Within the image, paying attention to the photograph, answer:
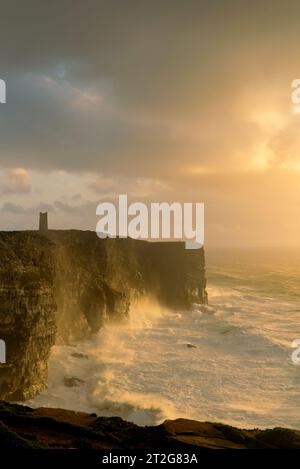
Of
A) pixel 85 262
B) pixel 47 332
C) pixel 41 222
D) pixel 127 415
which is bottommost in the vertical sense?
pixel 127 415

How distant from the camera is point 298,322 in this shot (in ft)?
159

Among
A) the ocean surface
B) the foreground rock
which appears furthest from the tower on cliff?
the foreground rock

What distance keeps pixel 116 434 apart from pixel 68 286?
2661 centimetres

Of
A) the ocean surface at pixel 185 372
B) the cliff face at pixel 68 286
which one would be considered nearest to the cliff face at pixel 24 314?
the cliff face at pixel 68 286

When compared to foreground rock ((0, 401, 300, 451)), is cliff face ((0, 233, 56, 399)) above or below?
above

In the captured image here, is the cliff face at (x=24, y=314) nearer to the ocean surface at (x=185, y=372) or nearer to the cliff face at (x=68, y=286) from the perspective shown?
the cliff face at (x=68, y=286)

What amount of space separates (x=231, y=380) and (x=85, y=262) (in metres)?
19.1

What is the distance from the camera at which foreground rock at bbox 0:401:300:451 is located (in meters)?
9.76

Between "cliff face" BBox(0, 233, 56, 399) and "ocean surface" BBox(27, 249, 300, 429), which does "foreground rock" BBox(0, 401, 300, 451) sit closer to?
"cliff face" BBox(0, 233, 56, 399)

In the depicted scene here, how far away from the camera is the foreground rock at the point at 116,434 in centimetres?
976

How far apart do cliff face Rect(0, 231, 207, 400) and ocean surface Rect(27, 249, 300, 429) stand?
1.95 metres

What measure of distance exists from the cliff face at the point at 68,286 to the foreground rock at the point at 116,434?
9.92 meters
